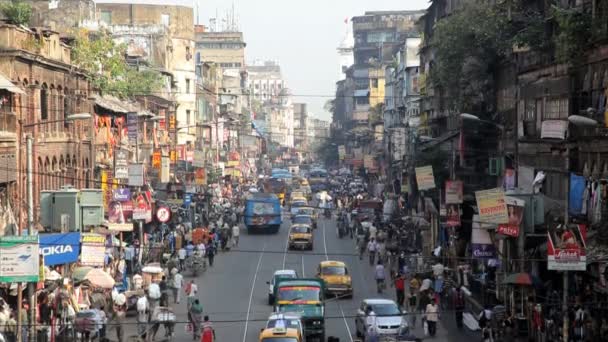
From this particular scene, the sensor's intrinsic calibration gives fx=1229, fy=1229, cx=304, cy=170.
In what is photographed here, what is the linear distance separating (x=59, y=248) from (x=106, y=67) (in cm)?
3550

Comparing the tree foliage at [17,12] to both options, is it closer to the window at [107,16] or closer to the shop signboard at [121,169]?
the shop signboard at [121,169]

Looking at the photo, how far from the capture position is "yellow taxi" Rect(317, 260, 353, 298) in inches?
1877

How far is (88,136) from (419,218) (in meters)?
20.2

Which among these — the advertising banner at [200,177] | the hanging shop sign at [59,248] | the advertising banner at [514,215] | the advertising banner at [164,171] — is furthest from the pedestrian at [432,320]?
the advertising banner at [200,177]

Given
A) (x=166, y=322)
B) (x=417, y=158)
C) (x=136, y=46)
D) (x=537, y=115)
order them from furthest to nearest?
(x=136, y=46) < (x=417, y=158) < (x=537, y=115) < (x=166, y=322)

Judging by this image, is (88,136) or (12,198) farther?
(88,136)

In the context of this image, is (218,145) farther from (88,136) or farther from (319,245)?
(88,136)

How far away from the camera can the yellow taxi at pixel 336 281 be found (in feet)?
156

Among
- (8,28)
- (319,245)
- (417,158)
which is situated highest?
(8,28)

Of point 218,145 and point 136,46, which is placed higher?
point 136,46

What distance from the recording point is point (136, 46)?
349 ft

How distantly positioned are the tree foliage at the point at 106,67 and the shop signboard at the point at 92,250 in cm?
2388

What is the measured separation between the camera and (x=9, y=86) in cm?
4153

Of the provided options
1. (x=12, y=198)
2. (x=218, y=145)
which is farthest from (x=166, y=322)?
(x=218, y=145)
